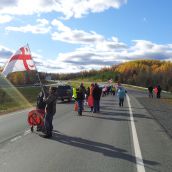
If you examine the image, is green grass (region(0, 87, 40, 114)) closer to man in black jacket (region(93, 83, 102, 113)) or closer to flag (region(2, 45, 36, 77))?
man in black jacket (region(93, 83, 102, 113))

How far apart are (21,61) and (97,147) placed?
4.62 m

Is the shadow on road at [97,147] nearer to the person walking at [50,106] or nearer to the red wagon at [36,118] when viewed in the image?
the person walking at [50,106]

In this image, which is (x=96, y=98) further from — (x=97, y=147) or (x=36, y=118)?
(x=97, y=147)

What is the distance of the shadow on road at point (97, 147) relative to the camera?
33.2ft

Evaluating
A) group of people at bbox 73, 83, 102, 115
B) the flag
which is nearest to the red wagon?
the flag

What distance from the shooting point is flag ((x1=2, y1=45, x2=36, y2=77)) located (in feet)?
47.1

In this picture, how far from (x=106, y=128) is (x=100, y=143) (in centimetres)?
424

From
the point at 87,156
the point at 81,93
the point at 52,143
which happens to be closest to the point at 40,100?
the point at 52,143

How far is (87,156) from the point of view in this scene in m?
10.1

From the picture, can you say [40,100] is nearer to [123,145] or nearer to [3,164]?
[123,145]

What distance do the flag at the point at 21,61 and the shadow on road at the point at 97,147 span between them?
250 cm

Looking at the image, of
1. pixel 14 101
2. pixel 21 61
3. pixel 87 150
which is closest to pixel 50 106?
pixel 21 61

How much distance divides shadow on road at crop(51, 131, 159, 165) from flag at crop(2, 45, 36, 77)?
8.21 feet

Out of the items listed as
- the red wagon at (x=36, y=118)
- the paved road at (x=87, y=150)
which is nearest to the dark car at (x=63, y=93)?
the paved road at (x=87, y=150)
